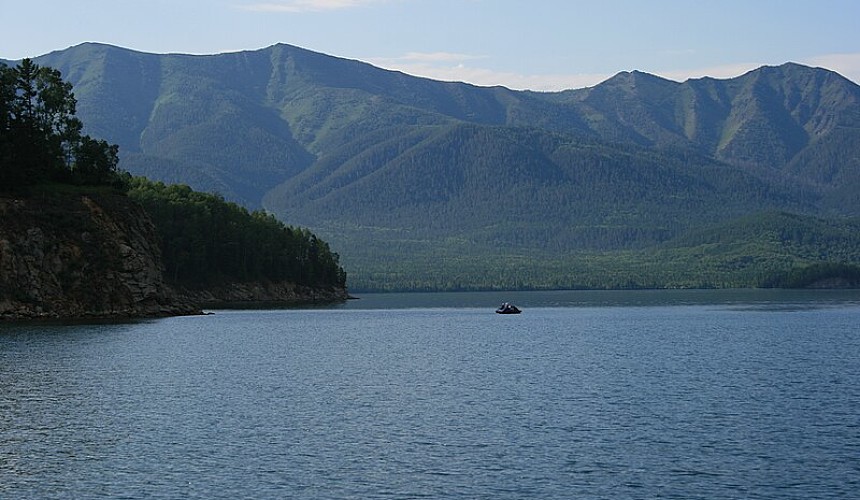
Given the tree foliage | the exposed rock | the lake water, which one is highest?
the tree foliage

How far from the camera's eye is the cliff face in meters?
140

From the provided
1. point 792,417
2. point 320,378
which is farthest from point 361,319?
point 792,417

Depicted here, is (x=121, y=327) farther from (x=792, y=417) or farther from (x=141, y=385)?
(x=792, y=417)

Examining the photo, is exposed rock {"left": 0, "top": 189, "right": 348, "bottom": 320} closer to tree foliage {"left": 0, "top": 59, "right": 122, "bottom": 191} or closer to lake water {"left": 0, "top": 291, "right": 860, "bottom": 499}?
tree foliage {"left": 0, "top": 59, "right": 122, "bottom": 191}

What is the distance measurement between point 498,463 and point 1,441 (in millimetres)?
25772

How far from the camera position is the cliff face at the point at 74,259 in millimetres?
139625

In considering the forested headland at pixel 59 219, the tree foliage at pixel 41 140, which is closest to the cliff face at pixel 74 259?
the forested headland at pixel 59 219

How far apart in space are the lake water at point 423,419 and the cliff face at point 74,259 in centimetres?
1708

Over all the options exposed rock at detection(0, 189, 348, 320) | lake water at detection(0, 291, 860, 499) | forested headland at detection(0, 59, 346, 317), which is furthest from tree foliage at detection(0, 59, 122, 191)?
lake water at detection(0, 291, 860, 499)

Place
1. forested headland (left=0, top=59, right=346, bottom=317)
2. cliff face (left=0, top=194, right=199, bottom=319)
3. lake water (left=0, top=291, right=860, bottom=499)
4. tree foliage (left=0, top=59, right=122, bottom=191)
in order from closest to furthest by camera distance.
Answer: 1. lake water (left=0, top=291, right=860, bottom=499)
2. cliff face (left=0, top=194, right=199, bottom=319)
3. forested headland (left=0, top=59, right=346, bottom=317)
4. tree foliage (left=0, top=59, right=122, bottom=191)

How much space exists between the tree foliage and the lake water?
35.2 metres

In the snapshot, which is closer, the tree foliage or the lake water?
the lake water

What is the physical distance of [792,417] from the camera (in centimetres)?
6725

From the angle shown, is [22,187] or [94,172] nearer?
[22,187]
